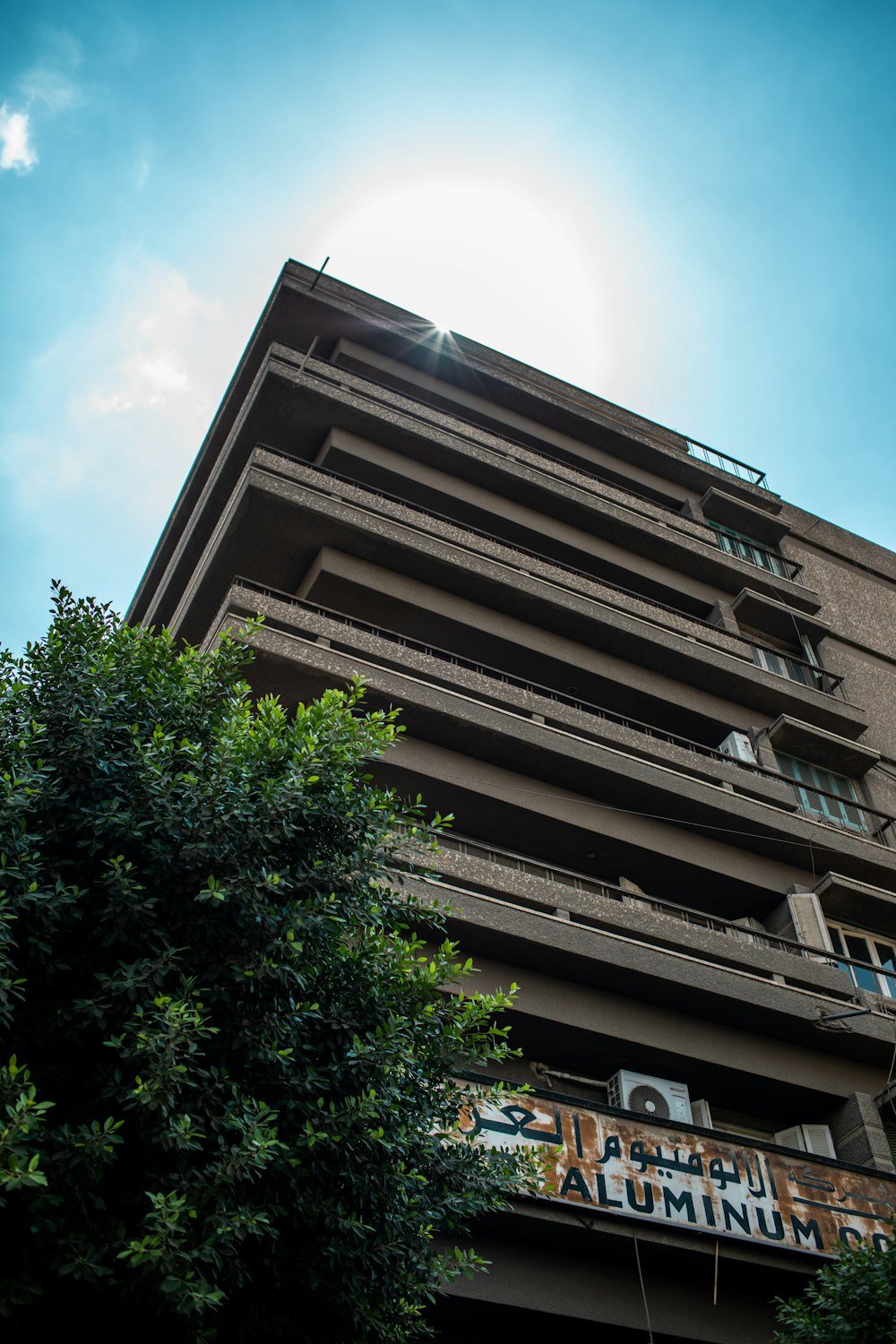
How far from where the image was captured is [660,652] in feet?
75.2

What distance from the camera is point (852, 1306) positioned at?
10.4 m

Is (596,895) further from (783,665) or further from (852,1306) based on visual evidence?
(783,665)

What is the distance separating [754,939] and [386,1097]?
12.7m

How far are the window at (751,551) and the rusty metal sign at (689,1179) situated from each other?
1744 cm

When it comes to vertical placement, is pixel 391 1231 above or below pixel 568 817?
below

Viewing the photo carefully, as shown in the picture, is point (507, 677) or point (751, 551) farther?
point (751, 551)

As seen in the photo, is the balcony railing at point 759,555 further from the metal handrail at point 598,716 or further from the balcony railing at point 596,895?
the balcony railing at point 596,895

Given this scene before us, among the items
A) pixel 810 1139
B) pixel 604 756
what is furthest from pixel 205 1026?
pixel 810 1139

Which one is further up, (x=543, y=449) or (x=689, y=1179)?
(x=543, y=449)

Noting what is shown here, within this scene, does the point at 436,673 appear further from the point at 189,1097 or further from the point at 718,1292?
the point at 189,1097

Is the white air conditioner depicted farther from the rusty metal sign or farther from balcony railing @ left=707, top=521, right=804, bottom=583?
balcony railing @ left=707, top=521, right=804, bottom=583

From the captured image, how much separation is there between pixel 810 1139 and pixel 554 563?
40.5ft

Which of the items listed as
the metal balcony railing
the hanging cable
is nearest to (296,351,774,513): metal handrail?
the metal balcony railing

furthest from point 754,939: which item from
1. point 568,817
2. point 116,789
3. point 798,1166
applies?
point 116,789
